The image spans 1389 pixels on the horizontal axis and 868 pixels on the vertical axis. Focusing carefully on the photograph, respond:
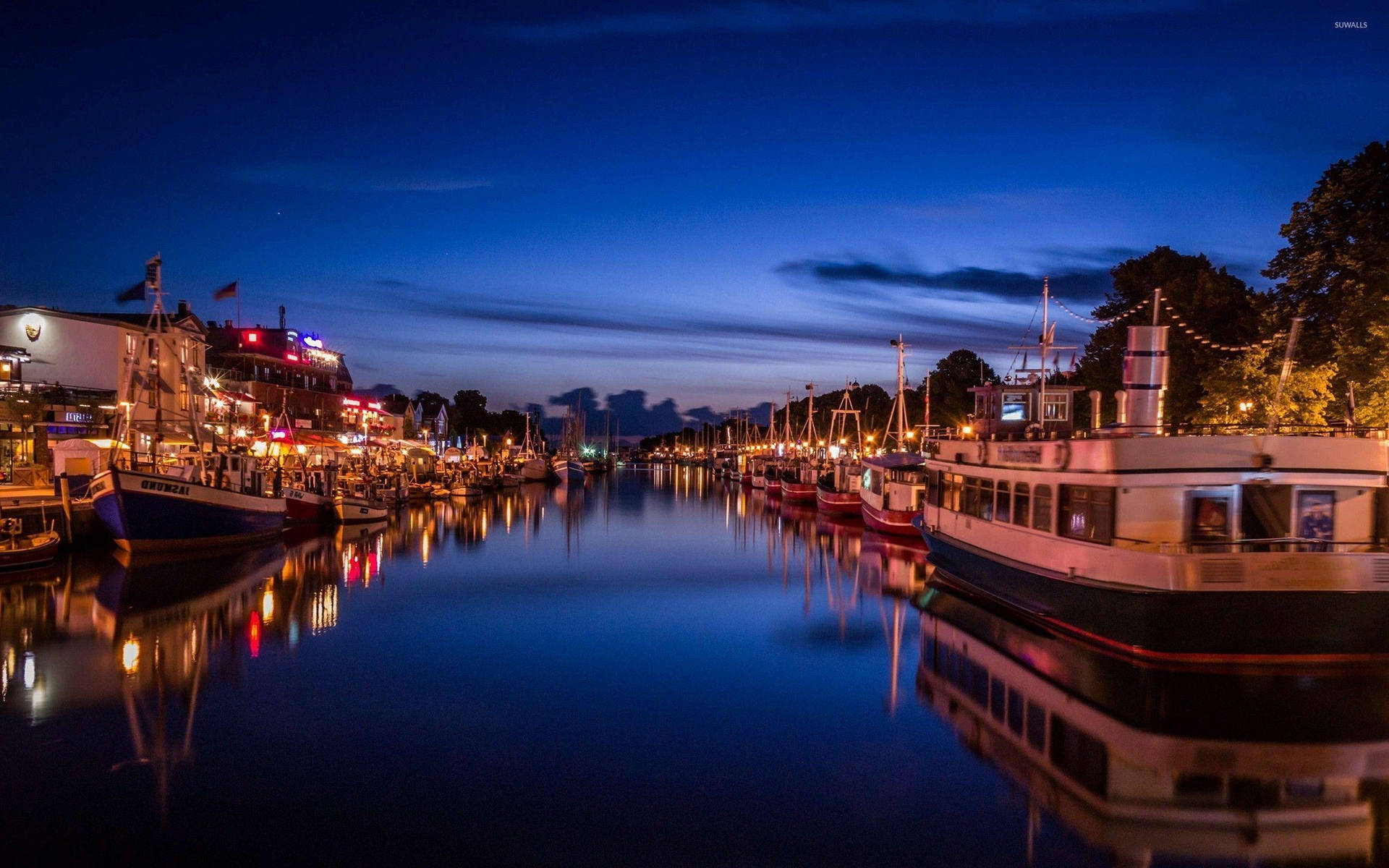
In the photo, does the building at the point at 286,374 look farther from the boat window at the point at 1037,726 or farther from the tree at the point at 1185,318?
the boat window at the point at 1037,726

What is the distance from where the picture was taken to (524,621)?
2242cm

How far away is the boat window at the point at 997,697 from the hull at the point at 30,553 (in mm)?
25703

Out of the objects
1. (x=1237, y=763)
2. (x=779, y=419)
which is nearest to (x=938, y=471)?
(x=1237, y=763)

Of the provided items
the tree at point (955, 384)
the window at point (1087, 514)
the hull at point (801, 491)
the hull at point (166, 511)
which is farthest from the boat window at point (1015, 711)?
the tree at point (955, 384)

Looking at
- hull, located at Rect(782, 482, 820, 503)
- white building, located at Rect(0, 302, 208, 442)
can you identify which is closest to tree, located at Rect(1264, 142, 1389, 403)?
hull, located at Rect(782, 482, 820, 503)

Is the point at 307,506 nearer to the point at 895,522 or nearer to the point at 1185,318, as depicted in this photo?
the point at 895,522

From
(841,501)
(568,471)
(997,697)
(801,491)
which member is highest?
(841,501)

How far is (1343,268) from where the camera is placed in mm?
29922

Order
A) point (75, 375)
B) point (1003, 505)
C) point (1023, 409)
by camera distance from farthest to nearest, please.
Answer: point (75, 375)
point (1023, 409)
point (1003, 505)

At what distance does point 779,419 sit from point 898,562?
152320 mm

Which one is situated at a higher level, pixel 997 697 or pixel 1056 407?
pixel 1056 407

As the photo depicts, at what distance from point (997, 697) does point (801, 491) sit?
51.4 m

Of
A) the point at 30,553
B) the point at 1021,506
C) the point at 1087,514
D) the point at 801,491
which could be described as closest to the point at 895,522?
the point at 1021,506

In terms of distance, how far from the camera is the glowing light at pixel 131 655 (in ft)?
53.1
